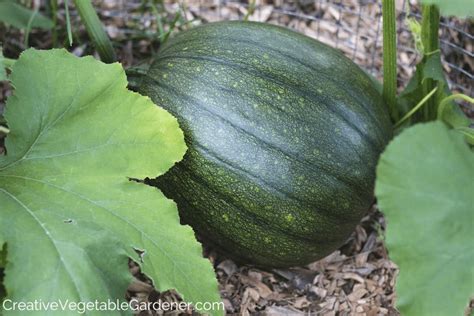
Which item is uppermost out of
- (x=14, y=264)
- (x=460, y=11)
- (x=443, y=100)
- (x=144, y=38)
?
(x=460, y=11)

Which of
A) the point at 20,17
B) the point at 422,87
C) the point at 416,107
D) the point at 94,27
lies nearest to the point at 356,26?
the point at 422,87

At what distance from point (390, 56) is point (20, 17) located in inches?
60.7

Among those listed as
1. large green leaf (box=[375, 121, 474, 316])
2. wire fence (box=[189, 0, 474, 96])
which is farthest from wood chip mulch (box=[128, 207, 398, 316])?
wire fence (box=[189, 0, 474, 96])

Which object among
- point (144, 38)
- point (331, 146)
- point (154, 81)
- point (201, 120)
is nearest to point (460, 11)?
point (331, 146)

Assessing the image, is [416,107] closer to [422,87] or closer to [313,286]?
[422,87]

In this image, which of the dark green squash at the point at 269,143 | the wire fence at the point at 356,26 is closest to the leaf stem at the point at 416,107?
the dark green squash at the point at 269,143

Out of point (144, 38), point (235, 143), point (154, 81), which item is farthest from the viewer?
point (144, 38)

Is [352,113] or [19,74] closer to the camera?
[19,74]

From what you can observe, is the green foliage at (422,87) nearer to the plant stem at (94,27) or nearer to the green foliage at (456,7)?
the green foliage at (456,7)

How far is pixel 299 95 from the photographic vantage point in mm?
2344

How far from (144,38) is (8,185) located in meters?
1.46

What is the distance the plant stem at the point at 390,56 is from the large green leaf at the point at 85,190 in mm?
792

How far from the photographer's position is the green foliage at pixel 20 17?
296 cm

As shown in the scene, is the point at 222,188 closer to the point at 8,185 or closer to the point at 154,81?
the point at 154,81
